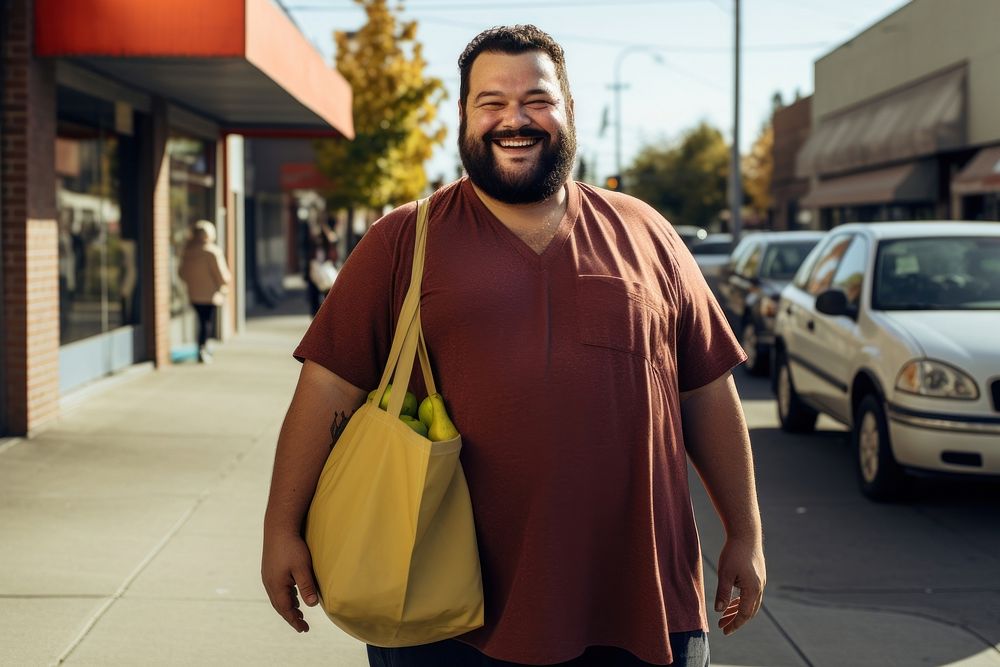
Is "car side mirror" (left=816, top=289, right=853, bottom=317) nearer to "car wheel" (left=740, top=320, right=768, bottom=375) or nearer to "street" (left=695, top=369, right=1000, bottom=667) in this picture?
"street" (left=695, top=369, right=1000, bottom=667)

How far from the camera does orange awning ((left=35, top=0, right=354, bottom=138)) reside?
9969 millimetres

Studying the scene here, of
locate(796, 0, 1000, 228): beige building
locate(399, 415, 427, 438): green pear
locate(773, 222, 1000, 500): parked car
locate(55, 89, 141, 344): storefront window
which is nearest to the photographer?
locate(399, 415, 427, 438): green pear

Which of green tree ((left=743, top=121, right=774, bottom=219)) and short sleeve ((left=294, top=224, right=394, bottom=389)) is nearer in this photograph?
short sleeve ((left=294, top=224, right=394, bottom=389))

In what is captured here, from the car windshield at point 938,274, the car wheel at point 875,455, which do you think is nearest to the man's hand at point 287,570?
the car wheel at point 875,455

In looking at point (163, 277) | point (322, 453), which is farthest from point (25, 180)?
point (322, 453)

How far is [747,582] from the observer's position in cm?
292

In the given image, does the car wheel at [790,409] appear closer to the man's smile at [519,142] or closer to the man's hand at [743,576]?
→ the man's hand at [743,576]

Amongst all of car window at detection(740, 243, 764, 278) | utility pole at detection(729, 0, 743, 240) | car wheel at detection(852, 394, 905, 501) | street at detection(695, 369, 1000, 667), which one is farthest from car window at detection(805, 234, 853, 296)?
utility pole at detection(729, 0, 743, 240)

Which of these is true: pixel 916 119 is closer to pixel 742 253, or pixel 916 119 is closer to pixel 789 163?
pixel 742 253

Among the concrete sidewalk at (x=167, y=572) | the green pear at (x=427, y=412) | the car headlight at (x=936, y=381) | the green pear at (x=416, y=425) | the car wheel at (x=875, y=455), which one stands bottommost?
the concrete sidewalk at (x=167, y=572)

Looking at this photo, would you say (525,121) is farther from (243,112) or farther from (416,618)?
(243,112)

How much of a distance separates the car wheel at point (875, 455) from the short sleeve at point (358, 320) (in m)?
5.67

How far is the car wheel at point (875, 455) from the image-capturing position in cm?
791

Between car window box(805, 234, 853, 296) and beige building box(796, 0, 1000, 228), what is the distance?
14.2 meters
